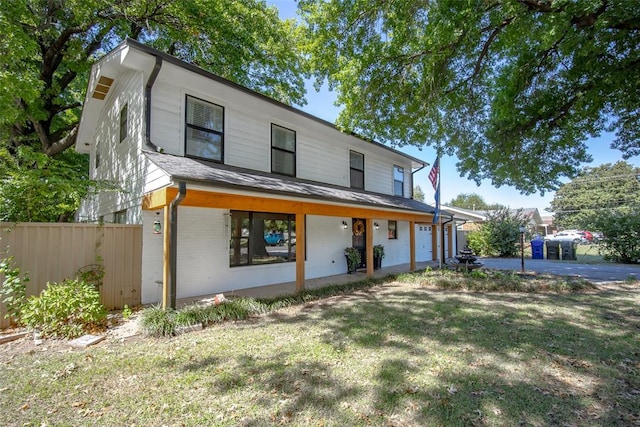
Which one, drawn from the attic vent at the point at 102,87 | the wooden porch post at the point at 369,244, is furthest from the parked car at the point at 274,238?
the attic vent at the point at 102,87

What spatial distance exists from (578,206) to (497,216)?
49893 mm

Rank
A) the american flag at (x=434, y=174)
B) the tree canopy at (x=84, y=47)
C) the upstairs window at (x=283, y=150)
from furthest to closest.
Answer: the american flag at (x=434, y=174) → the upstairs window at (x=283, y=150) → the tree canopy at (x=84, y=47)

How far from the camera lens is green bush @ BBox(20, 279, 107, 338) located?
15.7 feet

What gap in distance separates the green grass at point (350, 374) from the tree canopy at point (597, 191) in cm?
5570

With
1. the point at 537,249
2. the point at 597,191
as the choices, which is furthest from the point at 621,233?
the point at 597,191

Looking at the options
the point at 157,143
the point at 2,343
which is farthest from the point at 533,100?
the point at 2,343

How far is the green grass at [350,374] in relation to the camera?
284 centimetres

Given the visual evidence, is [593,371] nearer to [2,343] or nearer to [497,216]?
[2,343]

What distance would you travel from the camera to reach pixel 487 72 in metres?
8.80

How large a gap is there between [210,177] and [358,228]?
712cm

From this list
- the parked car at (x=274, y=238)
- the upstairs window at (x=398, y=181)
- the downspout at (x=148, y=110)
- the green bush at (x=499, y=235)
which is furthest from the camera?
the green bush at (x=499, y=235)

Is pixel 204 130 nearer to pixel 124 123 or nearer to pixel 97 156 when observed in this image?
pixel 124 123

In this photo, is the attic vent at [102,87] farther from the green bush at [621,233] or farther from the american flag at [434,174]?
the green bush at [621,233]

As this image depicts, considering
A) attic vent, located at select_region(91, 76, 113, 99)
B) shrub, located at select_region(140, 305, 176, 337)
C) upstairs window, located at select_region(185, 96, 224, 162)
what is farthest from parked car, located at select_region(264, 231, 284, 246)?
attic vent, located at select_region(91, 76, 113, 99)
